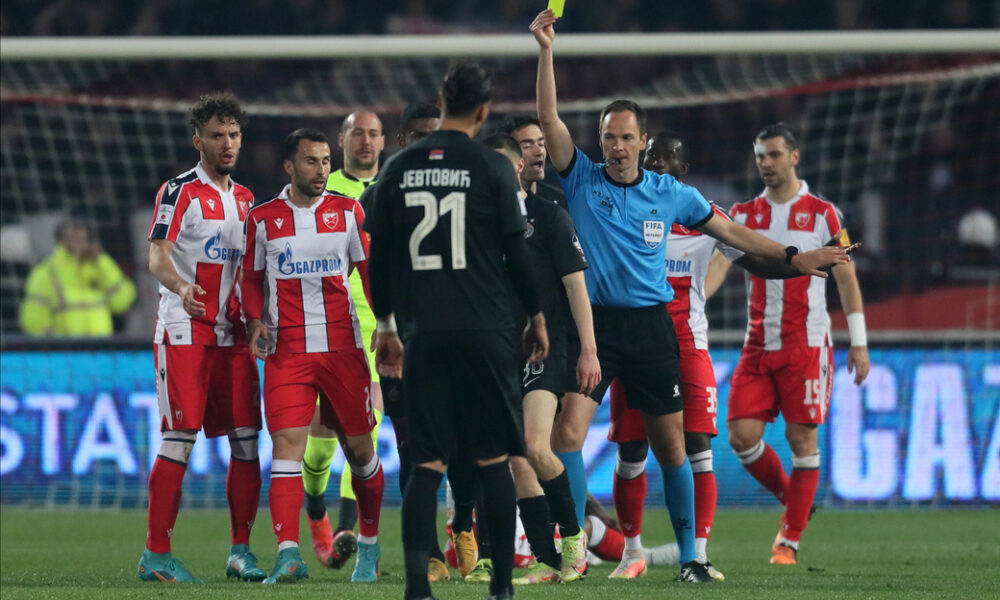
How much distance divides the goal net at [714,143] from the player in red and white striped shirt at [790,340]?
4.01 meters

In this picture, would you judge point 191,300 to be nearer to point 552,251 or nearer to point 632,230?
point 552,251

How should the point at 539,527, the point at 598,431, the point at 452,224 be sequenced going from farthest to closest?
1. the point at 598,431
2. the point at 539,527
3. the point at 452,224

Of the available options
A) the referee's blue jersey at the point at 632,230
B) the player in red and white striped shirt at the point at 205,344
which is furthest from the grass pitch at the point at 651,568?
the referee's blue jersey at the point at 632,230

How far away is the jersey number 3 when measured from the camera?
4926 mm

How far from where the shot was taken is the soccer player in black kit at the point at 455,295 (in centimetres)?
494

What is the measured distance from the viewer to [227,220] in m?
6.94

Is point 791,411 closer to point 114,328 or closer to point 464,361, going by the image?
point 464,361

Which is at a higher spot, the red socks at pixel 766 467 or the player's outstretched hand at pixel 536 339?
the player's outstretched hand at pixel 536 339

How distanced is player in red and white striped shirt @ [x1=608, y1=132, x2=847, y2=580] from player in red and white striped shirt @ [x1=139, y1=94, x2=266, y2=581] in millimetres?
1780

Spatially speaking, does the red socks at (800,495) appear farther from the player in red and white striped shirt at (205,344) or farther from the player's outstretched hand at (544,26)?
the player's outstretched hand at (544,26)

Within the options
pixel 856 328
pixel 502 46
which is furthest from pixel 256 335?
pixel 502 46

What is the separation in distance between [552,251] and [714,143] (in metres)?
8.76

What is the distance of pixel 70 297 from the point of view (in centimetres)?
1252

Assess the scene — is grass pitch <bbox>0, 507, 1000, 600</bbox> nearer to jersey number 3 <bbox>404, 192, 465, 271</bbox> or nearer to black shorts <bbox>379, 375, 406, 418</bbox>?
black shorts <bbox>379, 375, 406, 418</bbox>
